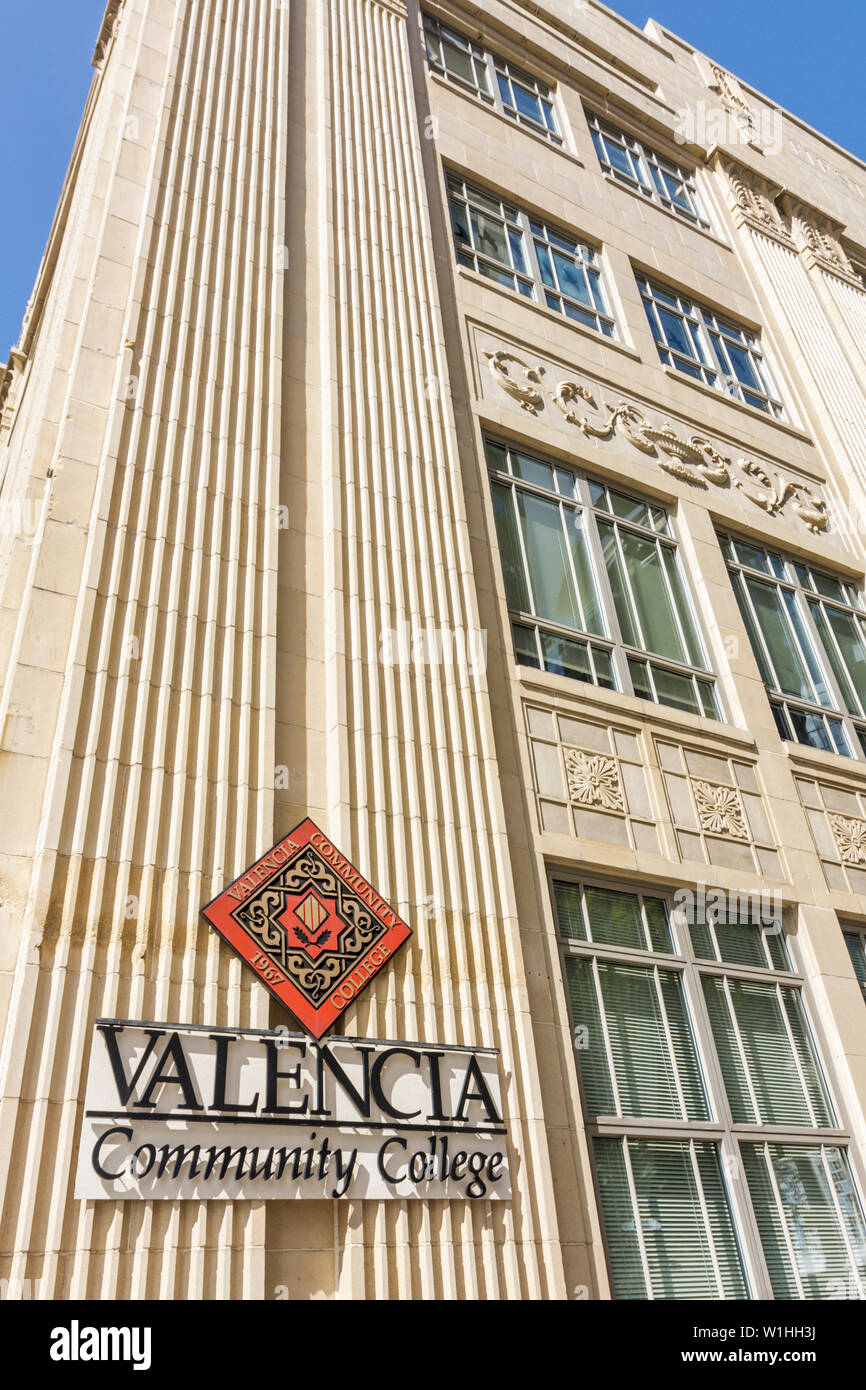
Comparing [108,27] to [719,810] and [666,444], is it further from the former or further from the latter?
[719,810]

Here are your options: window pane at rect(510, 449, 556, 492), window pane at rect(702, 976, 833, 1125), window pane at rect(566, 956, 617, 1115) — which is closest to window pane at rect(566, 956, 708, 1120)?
window pane at rect(566, 956, 617, 1115)

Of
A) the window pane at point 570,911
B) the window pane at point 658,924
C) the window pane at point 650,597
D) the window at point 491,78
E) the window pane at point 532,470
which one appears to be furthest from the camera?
the window at point 491,78

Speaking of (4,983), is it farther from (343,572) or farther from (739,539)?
(739,539)

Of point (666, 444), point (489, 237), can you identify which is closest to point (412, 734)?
point (666, 444)

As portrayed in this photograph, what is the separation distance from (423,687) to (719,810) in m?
3.35

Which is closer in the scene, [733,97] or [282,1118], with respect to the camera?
[282,1118]

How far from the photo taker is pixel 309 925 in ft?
20.4

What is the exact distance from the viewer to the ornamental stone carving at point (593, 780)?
27.9ft

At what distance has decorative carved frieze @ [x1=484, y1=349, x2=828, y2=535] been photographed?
1138 centimetres

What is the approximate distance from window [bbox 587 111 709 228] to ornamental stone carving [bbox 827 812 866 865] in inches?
436

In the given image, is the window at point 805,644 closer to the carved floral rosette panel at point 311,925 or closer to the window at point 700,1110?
the window at point 700,1110

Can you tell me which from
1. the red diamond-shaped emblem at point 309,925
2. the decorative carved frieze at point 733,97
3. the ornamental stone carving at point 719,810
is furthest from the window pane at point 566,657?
the decorative carved frieze at point 733,97

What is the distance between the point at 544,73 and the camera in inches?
650

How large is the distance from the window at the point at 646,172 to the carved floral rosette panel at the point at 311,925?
14032 millimetres
